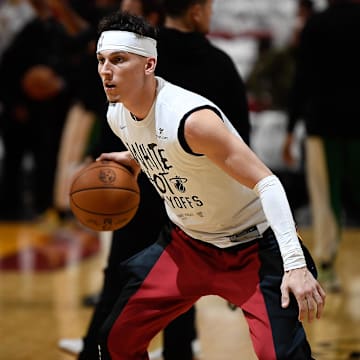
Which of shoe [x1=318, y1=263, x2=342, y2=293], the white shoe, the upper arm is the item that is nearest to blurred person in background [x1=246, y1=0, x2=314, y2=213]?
shoe [x1=318, y1=263, x2=342, y2=293]

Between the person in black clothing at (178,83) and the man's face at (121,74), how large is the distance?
28.6 inches

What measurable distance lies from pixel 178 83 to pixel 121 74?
80 cm

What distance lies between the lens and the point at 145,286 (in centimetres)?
359

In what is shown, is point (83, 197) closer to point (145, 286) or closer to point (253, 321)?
point (145, 286)

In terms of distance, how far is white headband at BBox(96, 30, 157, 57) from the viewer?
346 centimetres

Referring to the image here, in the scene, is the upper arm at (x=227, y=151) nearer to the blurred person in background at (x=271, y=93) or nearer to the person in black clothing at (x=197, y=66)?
the person in black clothing at (x=197, y=66)

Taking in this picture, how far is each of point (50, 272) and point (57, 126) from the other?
9.17ft

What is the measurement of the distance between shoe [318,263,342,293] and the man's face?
3.34m

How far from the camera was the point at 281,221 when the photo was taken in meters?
A: 3.15

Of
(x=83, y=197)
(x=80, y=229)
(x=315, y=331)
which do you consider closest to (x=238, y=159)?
(x=83, y=197)

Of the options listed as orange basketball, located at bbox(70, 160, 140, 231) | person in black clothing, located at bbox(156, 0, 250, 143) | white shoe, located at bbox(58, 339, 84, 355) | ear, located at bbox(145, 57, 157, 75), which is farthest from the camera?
white shoe, located at bbox(58, 339, 84, 355)

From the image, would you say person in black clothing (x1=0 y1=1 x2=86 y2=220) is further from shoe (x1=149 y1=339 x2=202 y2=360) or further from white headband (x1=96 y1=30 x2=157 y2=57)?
white headband (x1=96 y1=30 x2=157 y2=57)

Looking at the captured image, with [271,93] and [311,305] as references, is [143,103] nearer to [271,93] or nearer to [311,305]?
[311,305]

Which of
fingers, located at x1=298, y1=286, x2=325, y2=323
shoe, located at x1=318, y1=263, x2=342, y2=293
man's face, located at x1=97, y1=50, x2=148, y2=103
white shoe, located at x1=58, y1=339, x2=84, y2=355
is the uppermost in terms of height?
man's face, located at x1=97, y1=50, x2=148, y2=103
